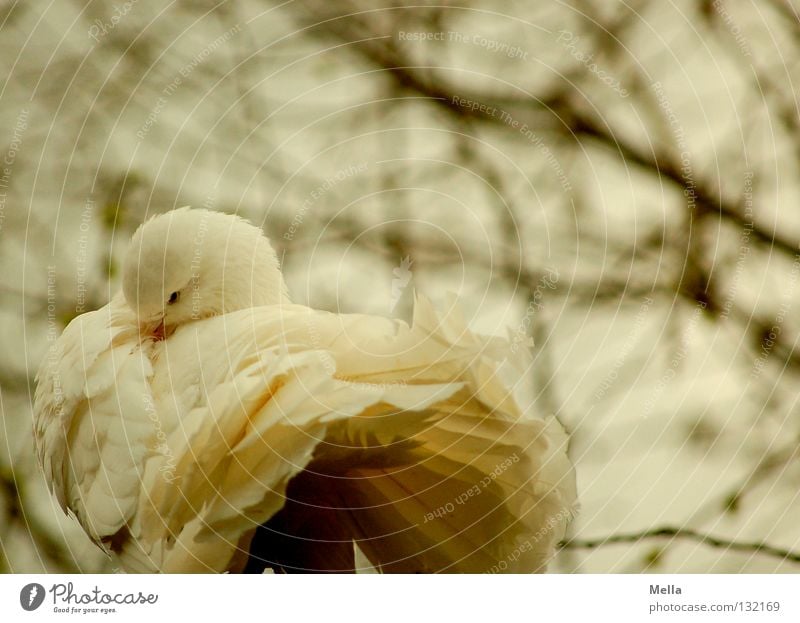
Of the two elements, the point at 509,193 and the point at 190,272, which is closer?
the point at 190,272

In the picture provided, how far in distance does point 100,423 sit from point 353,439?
0.17 m

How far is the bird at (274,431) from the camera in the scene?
531 mm

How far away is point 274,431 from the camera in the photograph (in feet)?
1.71

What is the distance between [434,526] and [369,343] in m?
0.14

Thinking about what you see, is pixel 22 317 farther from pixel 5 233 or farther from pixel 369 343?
pixel 369 343

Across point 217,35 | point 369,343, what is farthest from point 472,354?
point 217,35

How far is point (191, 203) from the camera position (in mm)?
646

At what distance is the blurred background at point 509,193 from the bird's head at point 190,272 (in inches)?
1.4

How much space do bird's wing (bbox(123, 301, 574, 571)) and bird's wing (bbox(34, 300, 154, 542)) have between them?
14 mm

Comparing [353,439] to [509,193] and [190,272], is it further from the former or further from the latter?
[509,193]

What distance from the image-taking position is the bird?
0.53 metres
